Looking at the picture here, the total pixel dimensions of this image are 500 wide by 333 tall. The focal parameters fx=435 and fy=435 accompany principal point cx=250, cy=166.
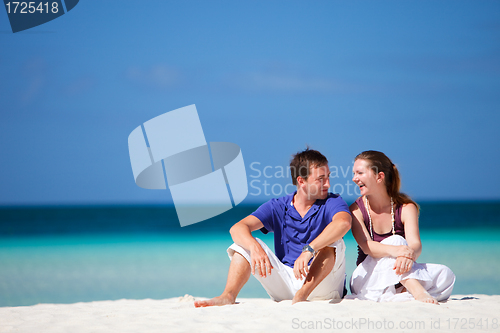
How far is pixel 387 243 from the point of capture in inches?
135

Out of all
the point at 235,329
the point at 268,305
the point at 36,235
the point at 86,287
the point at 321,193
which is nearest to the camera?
the point at 235,329

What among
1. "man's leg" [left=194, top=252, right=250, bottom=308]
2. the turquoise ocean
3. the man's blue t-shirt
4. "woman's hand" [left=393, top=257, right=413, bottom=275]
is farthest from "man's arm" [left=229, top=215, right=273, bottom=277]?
the turquoise ocean

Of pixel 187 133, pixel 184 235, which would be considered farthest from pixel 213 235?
pixel 187 133

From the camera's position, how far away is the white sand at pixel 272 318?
2.70 meters

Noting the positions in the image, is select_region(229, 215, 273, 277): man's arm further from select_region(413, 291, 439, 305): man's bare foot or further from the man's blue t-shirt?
select_region(413, 291, 439, 305): man's bare foot

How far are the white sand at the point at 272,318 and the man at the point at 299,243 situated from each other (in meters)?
0.21

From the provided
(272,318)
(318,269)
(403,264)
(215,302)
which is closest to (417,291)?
(403,264)

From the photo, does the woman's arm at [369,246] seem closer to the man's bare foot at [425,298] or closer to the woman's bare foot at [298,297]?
the man's bare foot at [425,298]

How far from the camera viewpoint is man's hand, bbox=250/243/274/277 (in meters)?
3.22

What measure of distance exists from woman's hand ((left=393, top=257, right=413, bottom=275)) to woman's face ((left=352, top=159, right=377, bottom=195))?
638 mm

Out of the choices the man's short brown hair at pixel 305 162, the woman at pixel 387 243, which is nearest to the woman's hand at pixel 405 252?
the woman at pixel 387 243

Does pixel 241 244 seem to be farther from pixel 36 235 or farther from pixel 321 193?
pixel 36 235

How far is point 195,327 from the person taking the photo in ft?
8.83

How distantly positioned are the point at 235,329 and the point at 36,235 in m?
14.2
